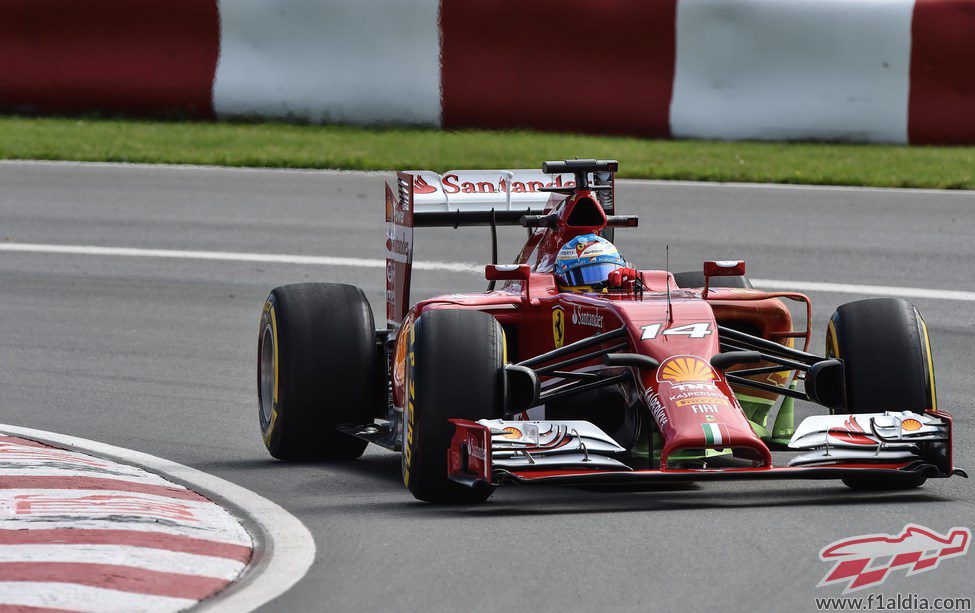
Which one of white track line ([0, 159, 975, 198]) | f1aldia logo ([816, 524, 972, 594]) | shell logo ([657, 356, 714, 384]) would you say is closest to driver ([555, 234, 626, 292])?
shell logo ([657, 356, 714, 384])

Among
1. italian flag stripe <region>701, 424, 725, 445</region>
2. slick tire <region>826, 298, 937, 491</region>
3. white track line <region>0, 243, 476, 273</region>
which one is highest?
slick tire <region>826, 298, 937, 491</region>

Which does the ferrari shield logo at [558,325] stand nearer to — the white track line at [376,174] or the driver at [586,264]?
the driver at [586,264]

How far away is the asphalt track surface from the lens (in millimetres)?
5801

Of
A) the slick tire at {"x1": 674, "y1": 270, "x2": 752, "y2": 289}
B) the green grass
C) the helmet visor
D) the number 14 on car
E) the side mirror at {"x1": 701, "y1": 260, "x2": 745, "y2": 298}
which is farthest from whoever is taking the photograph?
the green grass

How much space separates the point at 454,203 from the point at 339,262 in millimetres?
5122

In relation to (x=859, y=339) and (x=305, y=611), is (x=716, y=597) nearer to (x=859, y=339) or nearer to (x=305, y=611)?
(x=305, y=611)

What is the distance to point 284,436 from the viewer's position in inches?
335

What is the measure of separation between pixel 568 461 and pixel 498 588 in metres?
1.23

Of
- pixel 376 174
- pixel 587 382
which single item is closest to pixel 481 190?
pixel 587 382

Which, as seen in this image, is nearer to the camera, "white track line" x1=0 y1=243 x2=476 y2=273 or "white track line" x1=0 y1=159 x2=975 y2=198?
"white track line" x1=0 y1=243 x2=476 y2=273

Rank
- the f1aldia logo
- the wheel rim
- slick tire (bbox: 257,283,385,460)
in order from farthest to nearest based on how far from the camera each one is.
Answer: the wheel rim
slick tire (bbox: 257,283,385,460)
the f1aldia logo

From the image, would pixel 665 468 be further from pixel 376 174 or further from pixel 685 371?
pixel 376 174

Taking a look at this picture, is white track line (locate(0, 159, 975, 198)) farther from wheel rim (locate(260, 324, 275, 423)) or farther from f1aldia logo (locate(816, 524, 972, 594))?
f1aldia logo (locate(816, 524, 972, 594))

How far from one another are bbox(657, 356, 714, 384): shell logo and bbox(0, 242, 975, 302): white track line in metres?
6.43
